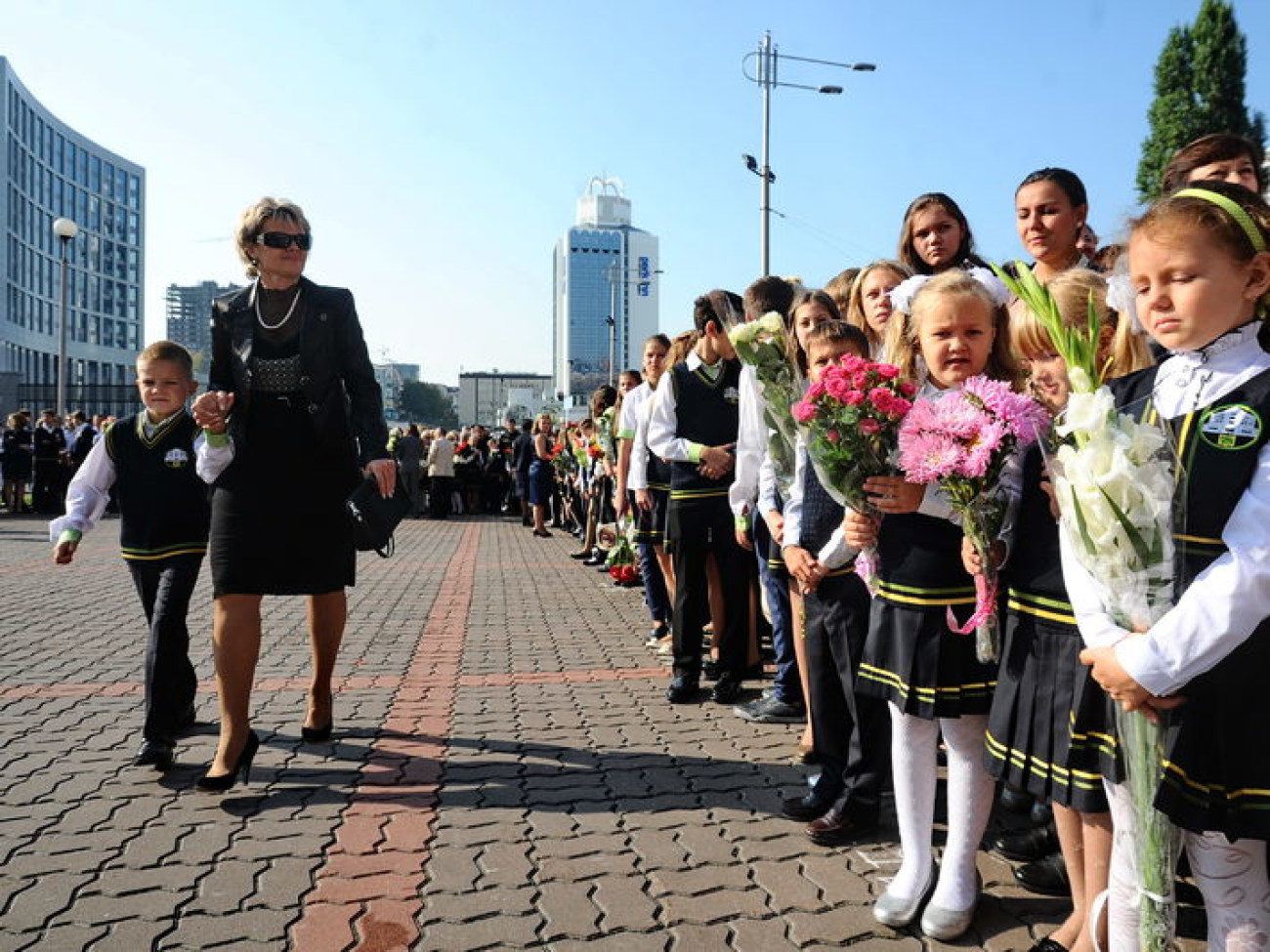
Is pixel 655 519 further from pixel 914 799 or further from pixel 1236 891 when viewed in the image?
pixel 1236 891

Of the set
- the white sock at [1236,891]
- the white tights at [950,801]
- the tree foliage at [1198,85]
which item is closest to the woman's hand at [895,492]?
the white tights at [950,801]

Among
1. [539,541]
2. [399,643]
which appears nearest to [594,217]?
[539,541]

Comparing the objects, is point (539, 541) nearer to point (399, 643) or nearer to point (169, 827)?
point (399, 643)

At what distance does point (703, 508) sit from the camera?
5648 mm

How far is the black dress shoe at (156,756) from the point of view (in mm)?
4367

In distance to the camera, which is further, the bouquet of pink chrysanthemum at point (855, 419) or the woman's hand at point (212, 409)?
the woman's hand at point (212, 409)

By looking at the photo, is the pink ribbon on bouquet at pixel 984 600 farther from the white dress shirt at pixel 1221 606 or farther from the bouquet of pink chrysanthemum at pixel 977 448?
the white dress shirt at pixel 1221 606

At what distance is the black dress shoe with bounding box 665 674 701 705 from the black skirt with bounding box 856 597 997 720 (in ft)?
8.69

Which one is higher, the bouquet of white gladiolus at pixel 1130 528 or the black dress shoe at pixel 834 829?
the bouquet of white gladiolus at pixel 1130 528

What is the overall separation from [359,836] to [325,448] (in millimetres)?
1600

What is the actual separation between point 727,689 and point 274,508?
2.63m

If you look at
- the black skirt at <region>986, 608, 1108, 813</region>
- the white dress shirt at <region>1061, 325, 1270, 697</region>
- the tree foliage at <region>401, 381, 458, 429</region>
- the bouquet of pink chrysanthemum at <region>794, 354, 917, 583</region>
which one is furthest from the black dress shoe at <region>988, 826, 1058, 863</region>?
the tree foliage at <region>401, 381, 458, 429</region>

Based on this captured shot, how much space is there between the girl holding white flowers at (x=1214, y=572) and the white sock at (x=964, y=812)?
705 mm

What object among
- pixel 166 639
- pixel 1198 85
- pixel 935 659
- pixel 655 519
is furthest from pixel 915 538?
pixel 1198 85
